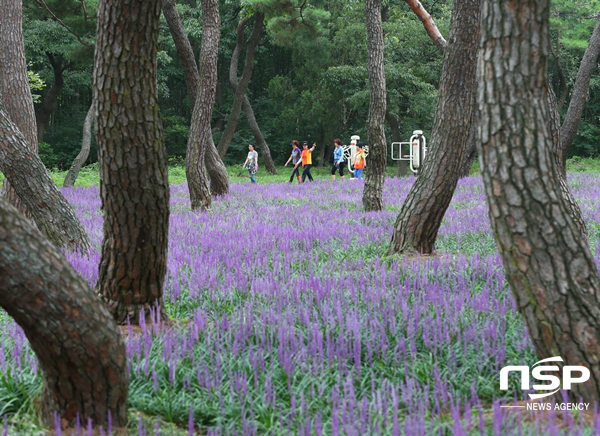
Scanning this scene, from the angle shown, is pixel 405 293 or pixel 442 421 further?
pixel 405 293

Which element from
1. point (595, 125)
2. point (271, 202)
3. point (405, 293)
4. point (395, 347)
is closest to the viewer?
point (395, 347)

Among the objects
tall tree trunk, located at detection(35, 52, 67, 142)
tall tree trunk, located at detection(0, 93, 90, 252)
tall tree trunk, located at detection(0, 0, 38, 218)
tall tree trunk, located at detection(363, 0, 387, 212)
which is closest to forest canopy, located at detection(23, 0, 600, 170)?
tall tree trunk, located at detection(35, 52, 67, 142)

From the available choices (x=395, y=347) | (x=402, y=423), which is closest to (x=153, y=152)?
(x=395, y=347)

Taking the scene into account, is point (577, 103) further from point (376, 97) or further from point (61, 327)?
point (61, 327)

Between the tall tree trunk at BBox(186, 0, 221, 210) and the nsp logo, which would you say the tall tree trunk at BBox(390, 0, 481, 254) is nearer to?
the nsp logo

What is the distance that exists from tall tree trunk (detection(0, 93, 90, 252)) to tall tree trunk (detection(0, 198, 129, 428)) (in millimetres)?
4170

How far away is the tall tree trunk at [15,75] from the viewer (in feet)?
27.4

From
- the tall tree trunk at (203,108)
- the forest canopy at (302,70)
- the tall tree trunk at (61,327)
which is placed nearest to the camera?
the tall tree trunk at (61,327)

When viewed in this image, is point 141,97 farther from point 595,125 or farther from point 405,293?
point 595,125

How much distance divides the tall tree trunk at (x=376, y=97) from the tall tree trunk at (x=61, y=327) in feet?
25.2

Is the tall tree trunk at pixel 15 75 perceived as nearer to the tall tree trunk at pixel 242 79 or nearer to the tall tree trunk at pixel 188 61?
the tall tree trunk at pixel 188 61

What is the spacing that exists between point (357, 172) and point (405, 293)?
654 inches

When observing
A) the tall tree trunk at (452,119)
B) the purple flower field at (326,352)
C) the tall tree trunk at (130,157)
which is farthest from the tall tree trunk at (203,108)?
the tall tree trunk at (130,157)

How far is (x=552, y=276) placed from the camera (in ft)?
8.38
